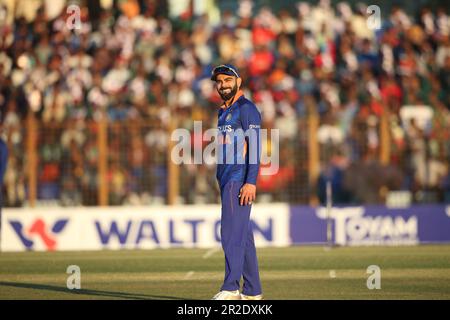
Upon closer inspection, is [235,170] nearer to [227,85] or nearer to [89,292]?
[227,85]

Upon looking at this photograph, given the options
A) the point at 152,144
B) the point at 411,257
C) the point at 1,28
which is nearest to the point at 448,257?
the point at 411,257

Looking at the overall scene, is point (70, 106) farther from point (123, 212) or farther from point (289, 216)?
point (289, 216)

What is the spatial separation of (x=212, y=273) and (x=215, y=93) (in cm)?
937

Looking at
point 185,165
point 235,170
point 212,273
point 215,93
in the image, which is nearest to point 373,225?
point 185,165

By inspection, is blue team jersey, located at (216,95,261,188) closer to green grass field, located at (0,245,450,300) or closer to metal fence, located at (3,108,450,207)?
green grass field, located at (0,245,450,300)

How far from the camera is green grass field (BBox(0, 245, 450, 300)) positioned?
45.0ft

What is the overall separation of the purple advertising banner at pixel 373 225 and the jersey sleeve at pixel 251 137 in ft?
37.3

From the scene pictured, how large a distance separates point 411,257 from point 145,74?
29.0ft

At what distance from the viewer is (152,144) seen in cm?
2325

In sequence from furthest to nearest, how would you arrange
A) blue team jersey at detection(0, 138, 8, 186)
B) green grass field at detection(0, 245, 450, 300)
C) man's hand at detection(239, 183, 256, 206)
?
blue team jersey at detection(0, 138, 8, 186) → green grass field at detection(0, 245, 450, 300) → man's hand at detection(239, 183, 256, 206)

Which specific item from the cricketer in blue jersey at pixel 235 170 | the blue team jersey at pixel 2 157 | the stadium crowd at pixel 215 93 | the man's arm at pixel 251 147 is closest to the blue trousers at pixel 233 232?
the cricketer in blue jersey at pixel 235 170

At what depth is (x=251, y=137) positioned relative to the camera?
39.5ft

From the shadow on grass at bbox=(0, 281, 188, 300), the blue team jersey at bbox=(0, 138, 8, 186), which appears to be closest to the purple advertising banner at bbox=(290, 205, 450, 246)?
the blue team jersey at bbox=(0, 138, 8, 186)

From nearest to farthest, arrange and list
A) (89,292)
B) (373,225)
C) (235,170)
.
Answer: (235,170), (89,292), (373,225)
